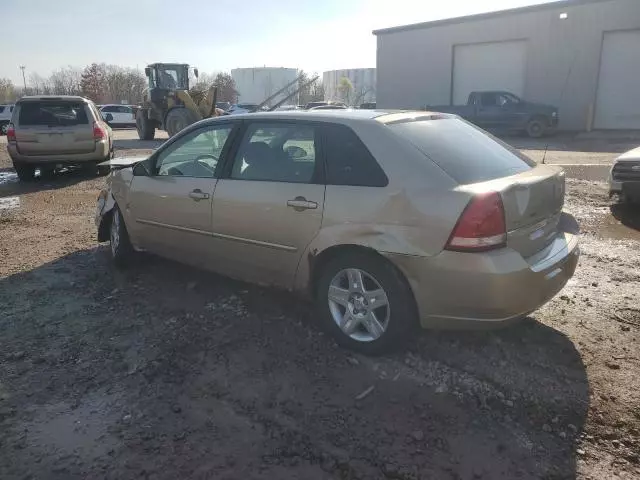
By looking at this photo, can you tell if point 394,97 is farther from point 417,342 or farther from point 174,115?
point 417,342

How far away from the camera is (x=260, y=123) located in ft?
13.7

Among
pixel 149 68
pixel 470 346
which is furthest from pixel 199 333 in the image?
pixel 149 68

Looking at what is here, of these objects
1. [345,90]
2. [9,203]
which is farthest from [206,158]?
[345,90]

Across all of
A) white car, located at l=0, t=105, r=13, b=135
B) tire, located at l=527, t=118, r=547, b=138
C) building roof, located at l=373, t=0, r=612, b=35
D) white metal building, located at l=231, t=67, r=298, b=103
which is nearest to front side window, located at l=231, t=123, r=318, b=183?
tire, located at l=527, t=118, r=547, b=138

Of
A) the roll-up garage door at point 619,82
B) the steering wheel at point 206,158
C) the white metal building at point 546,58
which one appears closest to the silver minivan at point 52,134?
the steering wheel at point 206,158

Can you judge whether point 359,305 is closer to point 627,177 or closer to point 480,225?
point 480,225

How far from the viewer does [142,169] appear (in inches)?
196

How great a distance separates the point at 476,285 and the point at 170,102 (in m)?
20.3

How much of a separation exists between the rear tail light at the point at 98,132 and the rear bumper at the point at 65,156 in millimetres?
111

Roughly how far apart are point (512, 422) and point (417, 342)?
97cm

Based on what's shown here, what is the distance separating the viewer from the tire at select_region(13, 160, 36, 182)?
11445mm

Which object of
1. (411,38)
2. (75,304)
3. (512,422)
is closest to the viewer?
(512,422)

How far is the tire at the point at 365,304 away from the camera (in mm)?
3303

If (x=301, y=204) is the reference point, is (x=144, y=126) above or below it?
above
